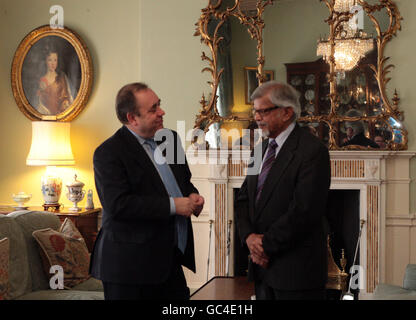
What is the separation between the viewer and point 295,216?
1.99 m

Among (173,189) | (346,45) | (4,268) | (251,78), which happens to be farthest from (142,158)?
(346,45)

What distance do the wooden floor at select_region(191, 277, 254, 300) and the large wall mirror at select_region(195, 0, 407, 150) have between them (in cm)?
136

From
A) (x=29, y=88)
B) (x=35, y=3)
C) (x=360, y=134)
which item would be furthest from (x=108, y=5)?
(x=360, y=134)

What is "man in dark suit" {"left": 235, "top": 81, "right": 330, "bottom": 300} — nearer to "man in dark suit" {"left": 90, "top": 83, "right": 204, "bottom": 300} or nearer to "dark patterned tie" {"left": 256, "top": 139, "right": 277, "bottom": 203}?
"dark patterned tie" {"left": 256, "top": 139, "right": 277, "bottom": 203}

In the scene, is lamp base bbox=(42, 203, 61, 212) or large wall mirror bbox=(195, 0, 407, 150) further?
lamp base bbox=(42, 203, 61, 212)

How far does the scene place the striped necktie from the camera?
2.13 m

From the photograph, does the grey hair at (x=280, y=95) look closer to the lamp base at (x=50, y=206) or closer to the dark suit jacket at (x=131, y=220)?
the dark suit jacket at (x=131, y=220)

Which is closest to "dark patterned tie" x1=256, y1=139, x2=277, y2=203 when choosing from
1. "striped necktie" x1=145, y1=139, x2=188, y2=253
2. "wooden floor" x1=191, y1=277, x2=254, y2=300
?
"striped necktie" x1=145, y1=139, x2=188, y2=253

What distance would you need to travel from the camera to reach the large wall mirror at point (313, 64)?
4.41 metres

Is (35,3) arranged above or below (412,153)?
above

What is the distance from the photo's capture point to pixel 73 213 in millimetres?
4680

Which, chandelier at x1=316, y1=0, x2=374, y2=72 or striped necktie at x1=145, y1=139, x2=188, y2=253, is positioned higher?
chandelier at x1=316, y1=0, x2=374, y2=72
